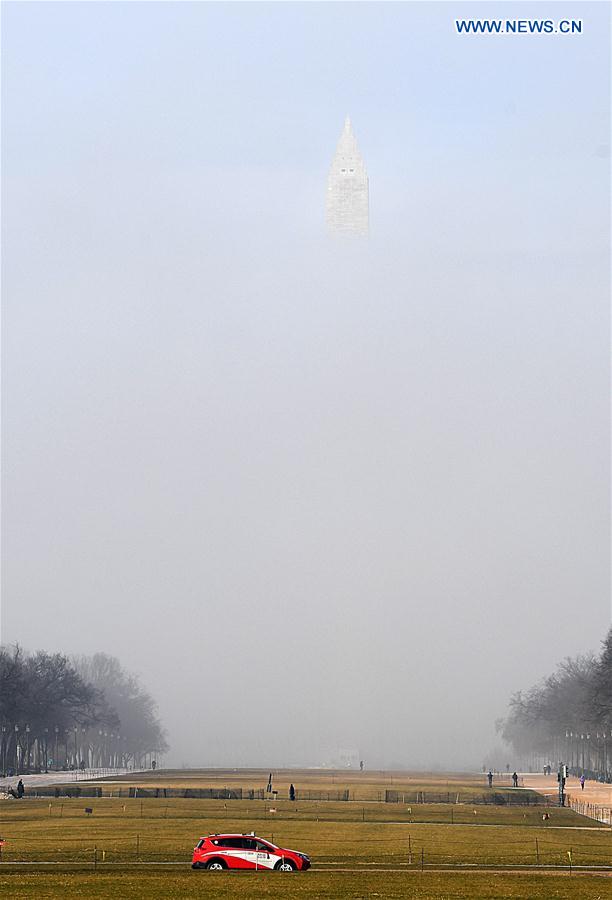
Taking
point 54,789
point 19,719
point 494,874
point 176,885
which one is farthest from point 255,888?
point 19,719

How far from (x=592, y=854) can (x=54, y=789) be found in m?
74.9

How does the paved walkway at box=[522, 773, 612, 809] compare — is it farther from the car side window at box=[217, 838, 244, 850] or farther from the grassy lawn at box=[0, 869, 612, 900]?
the grassy lawn at box=[0, 869, 612, 900]

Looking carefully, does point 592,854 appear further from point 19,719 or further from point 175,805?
point 19,719

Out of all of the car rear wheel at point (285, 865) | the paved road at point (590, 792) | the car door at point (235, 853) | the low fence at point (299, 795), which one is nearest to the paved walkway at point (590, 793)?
the paved road at point (590, 792)

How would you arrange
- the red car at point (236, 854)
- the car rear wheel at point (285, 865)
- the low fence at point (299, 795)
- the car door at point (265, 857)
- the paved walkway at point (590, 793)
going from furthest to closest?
the paved walkway at point (590, 793) < the low fence at point (299, 795) < the red car at point (236, 854) < the car door at point (265, 857) < the car rear wheel at point (285, 865)

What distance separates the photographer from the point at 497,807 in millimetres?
113500

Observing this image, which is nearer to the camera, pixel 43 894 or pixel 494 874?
pixel 43 894

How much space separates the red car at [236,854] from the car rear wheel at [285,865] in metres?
0.21

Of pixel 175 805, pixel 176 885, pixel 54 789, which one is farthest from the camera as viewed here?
pixel 54 789

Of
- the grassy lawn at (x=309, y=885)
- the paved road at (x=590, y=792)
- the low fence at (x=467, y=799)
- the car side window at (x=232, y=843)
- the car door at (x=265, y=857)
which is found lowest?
the paved road at (x=590, y=792)

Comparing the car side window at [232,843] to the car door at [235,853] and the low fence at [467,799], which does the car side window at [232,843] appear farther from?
the low fence at [467,799]


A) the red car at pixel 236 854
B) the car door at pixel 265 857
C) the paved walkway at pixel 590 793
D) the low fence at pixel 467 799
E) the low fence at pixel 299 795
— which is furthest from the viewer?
the paved walkway at pixel 590 793

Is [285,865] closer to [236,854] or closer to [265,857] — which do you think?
[265,857]

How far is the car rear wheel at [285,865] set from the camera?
5859 centimetres
